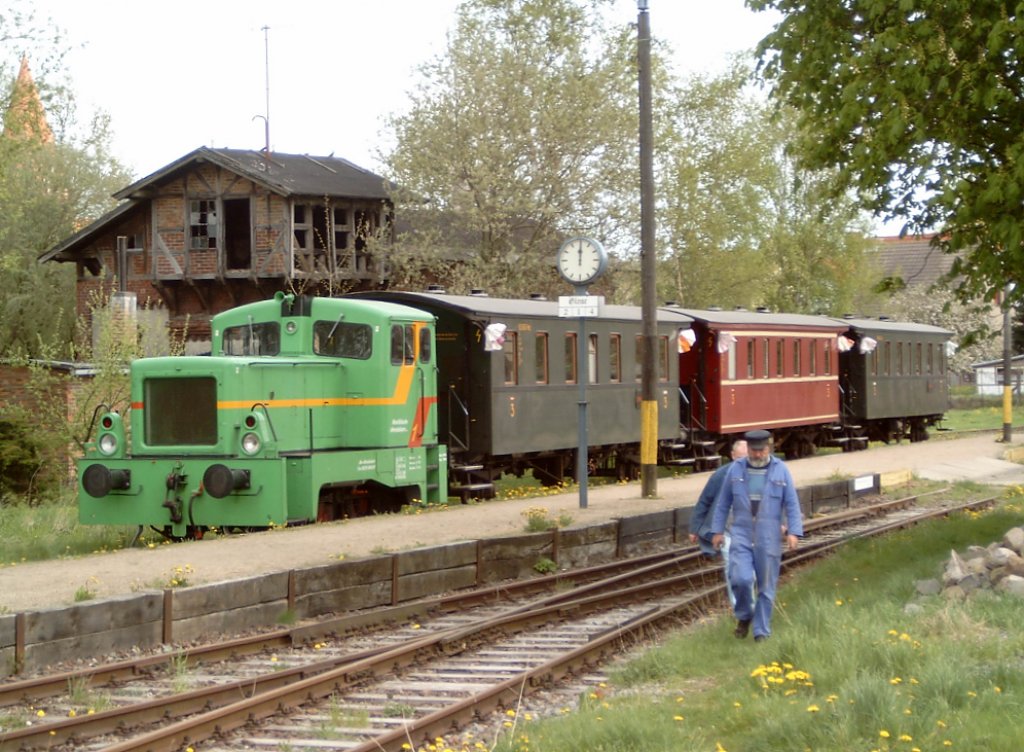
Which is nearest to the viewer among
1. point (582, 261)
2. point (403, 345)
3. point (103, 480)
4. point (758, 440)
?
point (758, 440)

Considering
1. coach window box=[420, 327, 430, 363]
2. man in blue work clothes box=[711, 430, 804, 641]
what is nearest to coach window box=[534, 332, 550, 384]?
coach window box=[420, 327, 430, 363]

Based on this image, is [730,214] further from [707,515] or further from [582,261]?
[707,515]

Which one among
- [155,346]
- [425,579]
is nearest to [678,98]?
[155,346]

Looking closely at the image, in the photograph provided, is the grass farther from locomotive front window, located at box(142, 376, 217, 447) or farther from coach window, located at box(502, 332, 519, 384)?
coach window, located at box(502, 332, 519, 384)

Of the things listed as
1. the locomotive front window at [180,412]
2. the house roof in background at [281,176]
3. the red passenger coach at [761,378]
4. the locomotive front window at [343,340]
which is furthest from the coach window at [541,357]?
the house roof in background at [281,176]

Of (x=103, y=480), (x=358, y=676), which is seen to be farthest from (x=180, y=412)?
(x=358, y=676)

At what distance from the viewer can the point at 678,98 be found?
159 ft

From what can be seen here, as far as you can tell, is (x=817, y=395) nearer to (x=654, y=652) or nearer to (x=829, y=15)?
(x=829, y=15)

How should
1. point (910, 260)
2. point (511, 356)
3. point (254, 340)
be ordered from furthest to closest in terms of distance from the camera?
point (910, 260) < point (511, 356) < point (254, 340)

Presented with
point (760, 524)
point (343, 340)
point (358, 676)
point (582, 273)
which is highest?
point (582, 273)

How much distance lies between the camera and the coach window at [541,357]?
22.6 meters

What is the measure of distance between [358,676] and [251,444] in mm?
5948

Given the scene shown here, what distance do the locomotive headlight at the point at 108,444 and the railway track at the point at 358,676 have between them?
470cm

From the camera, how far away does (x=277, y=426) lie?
16.3m
